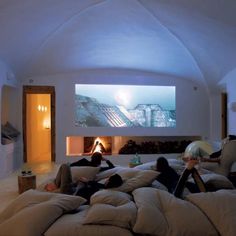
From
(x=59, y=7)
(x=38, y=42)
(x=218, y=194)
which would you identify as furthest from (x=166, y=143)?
(x=218, y=194)

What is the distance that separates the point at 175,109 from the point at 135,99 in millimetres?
1135

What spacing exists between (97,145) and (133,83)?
1.91 metres

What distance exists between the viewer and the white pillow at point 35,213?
2.22 metres

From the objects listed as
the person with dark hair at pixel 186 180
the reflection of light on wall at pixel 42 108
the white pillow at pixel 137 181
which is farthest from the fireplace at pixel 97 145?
the person with dark hair at pixel 186 180

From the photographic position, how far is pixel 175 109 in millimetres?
8359

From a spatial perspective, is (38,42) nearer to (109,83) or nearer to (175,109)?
(109,83)

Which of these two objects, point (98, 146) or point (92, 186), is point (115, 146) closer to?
point (98, 146)

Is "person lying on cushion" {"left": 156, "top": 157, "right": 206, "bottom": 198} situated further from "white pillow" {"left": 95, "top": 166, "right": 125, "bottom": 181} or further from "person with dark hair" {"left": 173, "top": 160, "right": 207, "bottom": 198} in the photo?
"white pillow" {"left": 95, "top": 166, "right": 125, "bottom": 181}

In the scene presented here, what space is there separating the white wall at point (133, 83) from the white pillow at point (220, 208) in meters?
5.64

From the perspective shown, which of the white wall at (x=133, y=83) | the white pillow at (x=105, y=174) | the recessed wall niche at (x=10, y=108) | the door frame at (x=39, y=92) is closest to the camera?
the white pillow at (x=105, y=174)

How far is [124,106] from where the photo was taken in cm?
816

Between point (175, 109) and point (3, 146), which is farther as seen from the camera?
point (175, 109)

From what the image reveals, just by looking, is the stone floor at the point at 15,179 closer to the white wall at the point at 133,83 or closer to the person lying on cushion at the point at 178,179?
the white wall at the point at 133,83

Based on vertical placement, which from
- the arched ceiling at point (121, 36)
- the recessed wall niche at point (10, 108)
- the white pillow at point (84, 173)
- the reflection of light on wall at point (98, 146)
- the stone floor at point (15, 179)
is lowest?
the stone floor at point (15, 179)
